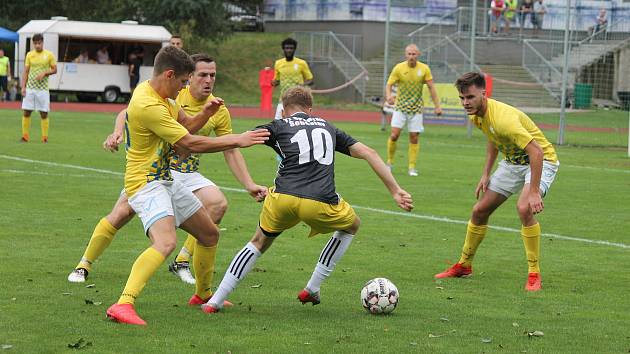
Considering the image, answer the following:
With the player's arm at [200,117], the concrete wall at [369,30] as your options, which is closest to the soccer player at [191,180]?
the player's arm at [200,117]

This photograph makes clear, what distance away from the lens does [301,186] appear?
8.04 metres

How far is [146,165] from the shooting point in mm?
7859

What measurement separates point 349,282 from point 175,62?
114 inches

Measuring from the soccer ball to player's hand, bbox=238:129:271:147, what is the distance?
55.9 inches

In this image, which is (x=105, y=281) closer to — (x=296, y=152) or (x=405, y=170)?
(x=296, y=152)

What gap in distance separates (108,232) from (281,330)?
7.32ft

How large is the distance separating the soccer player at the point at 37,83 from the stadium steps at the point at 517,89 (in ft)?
50.9

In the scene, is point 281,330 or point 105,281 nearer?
point 281,330

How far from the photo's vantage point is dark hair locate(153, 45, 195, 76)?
25.0 ft

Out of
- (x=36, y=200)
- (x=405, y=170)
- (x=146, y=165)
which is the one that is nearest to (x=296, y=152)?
(x=146, y=165)

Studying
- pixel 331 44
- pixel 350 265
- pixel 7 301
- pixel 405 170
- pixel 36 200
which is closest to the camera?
pixel 7 301

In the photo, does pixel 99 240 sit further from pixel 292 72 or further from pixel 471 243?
pixel 292 72

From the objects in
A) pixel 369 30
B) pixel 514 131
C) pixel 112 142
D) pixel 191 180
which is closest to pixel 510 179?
pixel 514 131

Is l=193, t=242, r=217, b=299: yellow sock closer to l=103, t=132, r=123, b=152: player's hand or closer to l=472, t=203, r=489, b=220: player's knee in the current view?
l=103, t=132, r=123, b=152: player's hand
